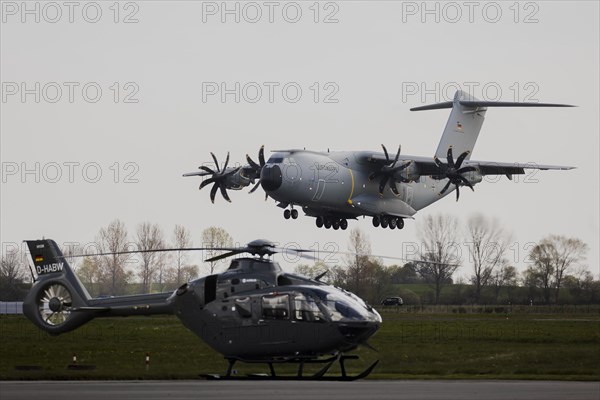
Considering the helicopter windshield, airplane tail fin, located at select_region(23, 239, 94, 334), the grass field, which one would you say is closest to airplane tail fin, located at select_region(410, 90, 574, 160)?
the grass field

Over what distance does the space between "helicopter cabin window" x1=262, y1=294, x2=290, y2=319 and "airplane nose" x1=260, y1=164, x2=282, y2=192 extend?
30.2 m

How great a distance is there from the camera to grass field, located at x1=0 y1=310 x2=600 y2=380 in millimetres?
43156

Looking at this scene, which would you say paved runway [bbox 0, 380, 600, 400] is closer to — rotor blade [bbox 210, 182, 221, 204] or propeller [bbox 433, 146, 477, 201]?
propeller [bbox 433, 146, 477, 201]

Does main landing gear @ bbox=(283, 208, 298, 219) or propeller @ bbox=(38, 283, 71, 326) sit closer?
propeller @ bbox=(38, 283, 71, 326)

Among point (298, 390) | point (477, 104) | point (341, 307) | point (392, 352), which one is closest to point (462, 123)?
point (477, 104)

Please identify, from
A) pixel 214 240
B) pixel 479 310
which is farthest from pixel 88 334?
pixel 479 310

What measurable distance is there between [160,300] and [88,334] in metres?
20.1

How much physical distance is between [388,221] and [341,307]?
4126 cm

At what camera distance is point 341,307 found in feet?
114

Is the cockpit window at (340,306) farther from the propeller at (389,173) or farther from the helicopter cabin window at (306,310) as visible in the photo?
the propeller at (389,173)

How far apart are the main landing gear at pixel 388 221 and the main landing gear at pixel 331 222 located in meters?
2.29

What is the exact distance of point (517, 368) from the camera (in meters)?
45.6

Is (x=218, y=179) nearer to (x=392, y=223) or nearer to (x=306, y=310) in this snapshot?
(x=392, y=223)

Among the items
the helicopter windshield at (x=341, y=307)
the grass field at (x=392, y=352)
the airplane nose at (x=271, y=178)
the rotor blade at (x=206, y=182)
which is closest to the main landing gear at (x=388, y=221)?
the rotor blade at (x=206, y=182)
